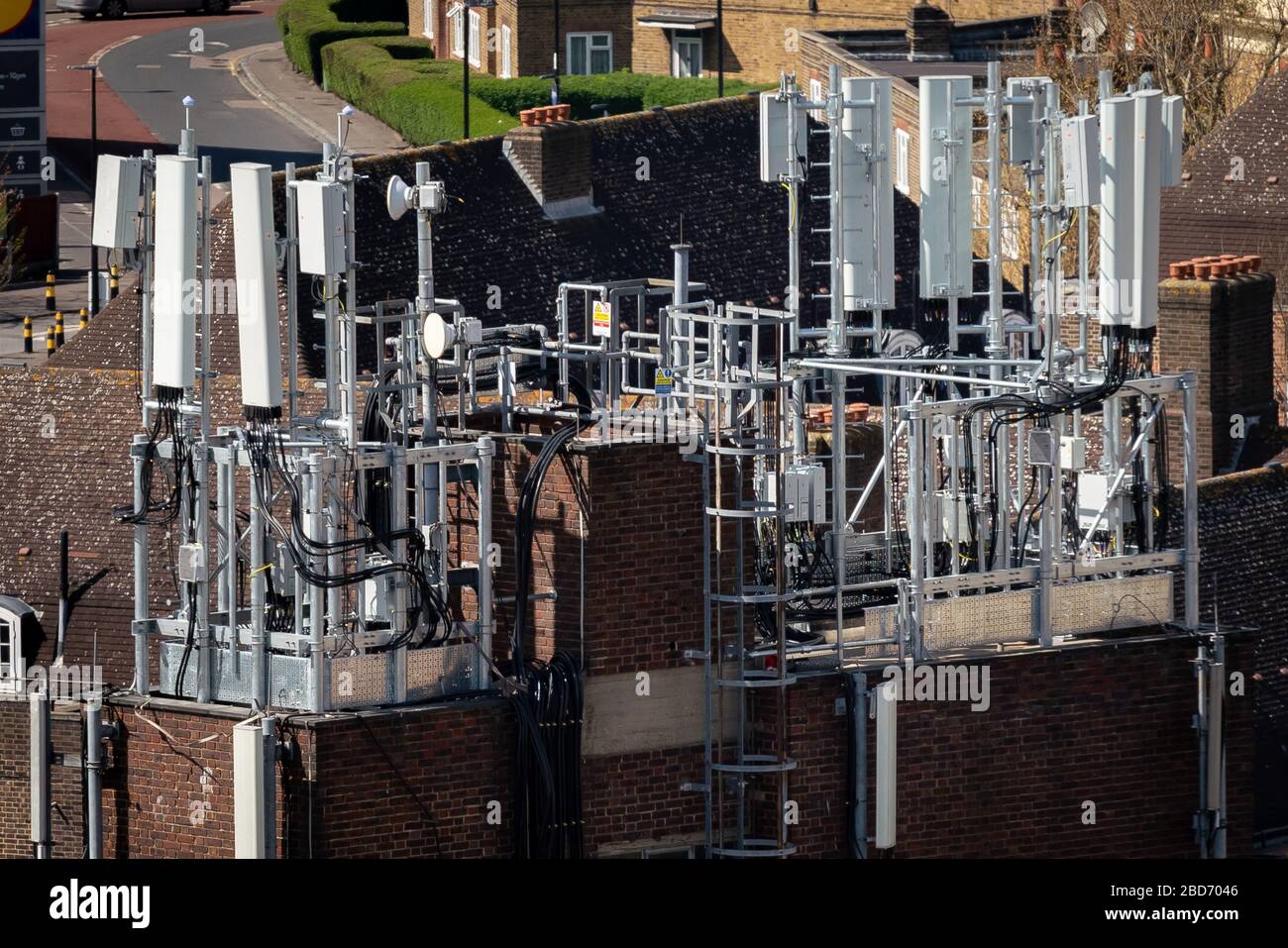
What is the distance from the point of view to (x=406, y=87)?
102m

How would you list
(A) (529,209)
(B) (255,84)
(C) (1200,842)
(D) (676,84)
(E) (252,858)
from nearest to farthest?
(E) (252,858) < (C) (1200,842) < (A) (529,209) < (D) (676,84) < (B) (255,84)

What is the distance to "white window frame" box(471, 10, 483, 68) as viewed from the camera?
366ft

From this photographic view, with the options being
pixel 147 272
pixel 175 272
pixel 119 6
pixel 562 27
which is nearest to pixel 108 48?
pixel 119 6

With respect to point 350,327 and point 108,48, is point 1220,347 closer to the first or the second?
point 350,327

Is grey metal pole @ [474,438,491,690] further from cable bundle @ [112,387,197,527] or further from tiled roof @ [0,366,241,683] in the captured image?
tiled roof @ [0,366,241,683]

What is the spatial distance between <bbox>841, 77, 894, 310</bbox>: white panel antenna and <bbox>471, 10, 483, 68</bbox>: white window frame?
243 ft

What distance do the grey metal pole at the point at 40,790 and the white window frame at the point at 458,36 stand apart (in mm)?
76968

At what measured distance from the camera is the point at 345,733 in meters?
33.0

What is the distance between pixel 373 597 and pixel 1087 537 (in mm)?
7882

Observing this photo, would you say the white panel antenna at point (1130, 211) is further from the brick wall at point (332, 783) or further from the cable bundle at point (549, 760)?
the brick wall at point (332, 783)

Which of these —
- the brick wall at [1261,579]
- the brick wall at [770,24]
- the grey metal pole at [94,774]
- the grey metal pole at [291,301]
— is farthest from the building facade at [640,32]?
the grey metal pole at [94,774]

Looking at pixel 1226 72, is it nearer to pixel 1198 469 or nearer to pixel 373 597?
pixel 1198 469

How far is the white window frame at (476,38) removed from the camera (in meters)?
111
